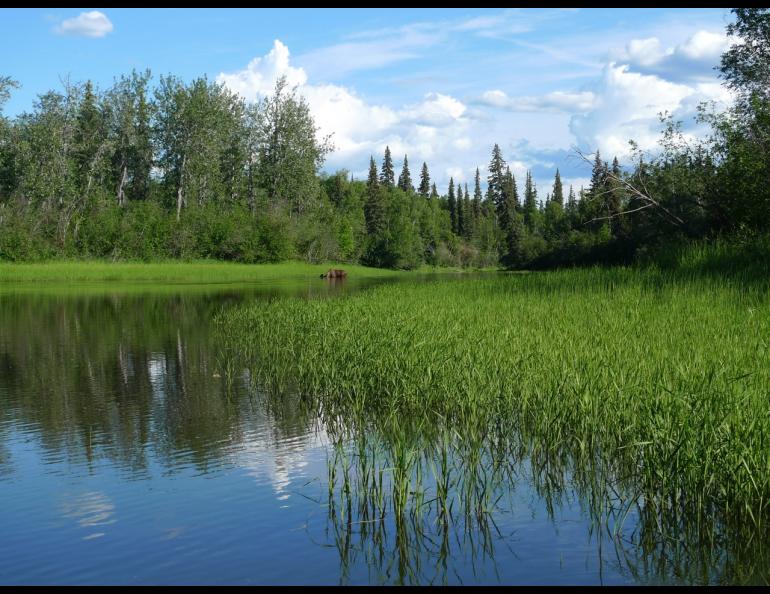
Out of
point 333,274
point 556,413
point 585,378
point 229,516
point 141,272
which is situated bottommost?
point 229,516

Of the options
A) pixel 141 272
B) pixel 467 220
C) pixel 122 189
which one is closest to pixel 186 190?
pixel 122 189

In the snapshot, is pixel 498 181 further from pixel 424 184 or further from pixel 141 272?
pixel 141 272

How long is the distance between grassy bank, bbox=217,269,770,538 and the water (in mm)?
614

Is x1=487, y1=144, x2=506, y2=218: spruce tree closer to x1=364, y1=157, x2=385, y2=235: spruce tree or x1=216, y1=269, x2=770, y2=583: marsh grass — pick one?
x1=364, y1=157, x2=385, y2=235: spruce tree

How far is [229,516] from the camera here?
7141 mm

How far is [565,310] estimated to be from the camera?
679 inches

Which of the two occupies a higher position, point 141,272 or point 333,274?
point 141,272

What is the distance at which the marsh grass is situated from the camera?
21.2 ft

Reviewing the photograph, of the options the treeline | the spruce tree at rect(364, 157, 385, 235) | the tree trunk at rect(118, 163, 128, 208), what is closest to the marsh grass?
the treeline

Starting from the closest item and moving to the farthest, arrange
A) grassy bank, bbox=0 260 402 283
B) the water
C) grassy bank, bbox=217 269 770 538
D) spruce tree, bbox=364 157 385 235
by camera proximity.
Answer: the water < grassy bank, bbox=217 269 770 538 < grassy bank, bbox=0 260 402 283 < spruce tree, bbox=364 157 385 235

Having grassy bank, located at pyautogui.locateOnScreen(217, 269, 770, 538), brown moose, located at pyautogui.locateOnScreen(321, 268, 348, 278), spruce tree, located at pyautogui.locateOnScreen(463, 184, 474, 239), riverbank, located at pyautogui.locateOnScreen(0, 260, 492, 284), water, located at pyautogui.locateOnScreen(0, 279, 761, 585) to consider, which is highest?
spruce tree, located at pyautogui.locateOnScreen(463, 184, 474, 239)

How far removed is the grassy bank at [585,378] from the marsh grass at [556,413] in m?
0.03

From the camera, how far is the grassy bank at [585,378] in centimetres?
661

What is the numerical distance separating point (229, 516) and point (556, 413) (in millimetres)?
3947
